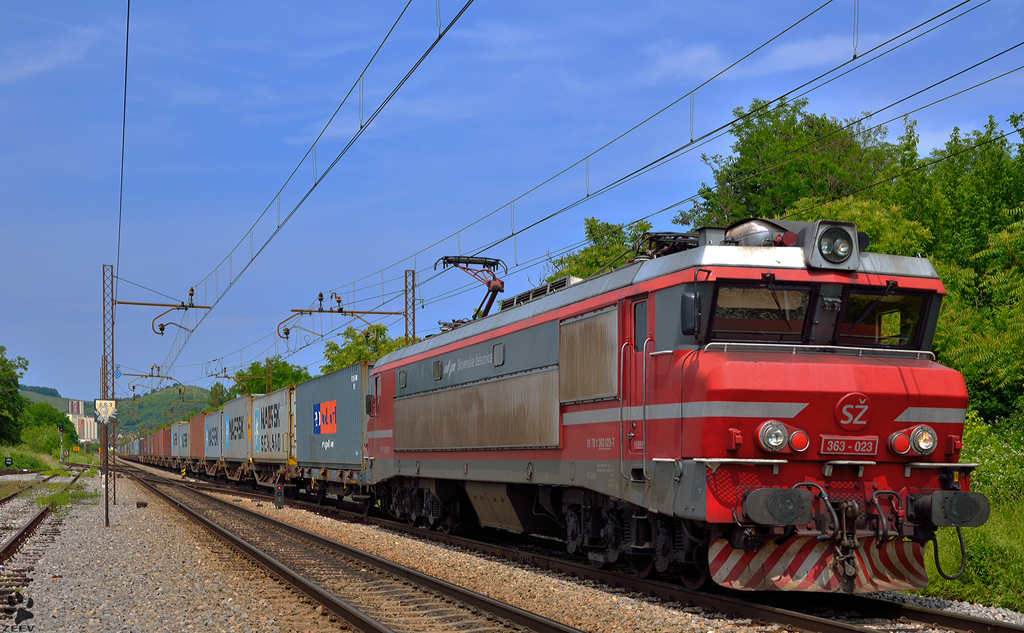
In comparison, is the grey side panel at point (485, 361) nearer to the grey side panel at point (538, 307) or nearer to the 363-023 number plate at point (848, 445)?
the grey side panel at point (538, 307)

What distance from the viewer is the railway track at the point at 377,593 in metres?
9.68

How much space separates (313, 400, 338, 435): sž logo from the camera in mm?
25969

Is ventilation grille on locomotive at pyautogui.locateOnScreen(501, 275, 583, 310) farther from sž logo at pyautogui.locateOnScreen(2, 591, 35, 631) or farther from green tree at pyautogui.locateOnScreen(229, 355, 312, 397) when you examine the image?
green tree at pyautogui.locateOnScreen(229, 355, 312, 397)

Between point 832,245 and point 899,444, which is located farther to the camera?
point 832,245

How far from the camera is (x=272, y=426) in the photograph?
114 ft

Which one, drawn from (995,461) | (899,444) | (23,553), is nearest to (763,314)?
(899,444)

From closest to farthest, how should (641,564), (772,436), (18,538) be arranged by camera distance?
1. (772,436)
2. (641,564)
3. (18,538)

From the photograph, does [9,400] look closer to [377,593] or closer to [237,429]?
[237,429]

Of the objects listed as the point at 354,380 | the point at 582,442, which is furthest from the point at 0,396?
the point at 582,442

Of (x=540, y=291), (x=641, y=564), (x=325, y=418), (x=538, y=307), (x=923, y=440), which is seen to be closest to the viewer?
(x=923, y=440)

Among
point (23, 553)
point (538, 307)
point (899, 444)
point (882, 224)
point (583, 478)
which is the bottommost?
point (23, 553)

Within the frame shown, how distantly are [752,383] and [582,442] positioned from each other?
3297 mm

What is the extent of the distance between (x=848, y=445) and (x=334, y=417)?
18507mm

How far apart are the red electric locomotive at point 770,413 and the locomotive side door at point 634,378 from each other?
2 cm
